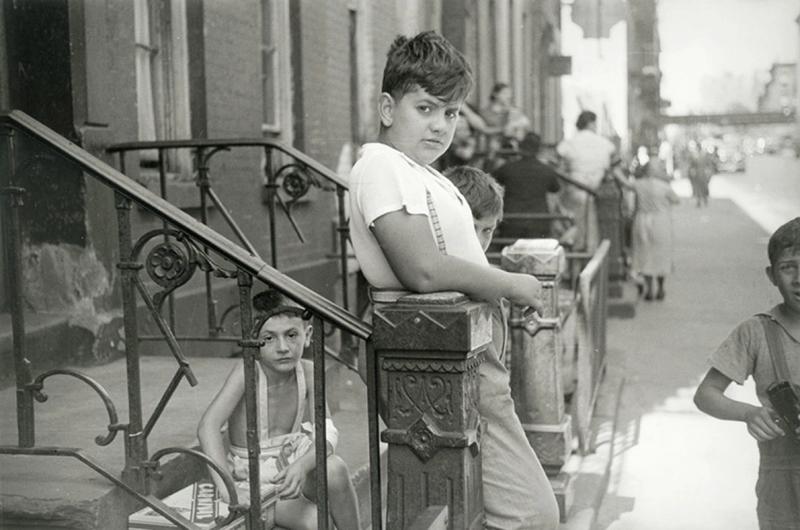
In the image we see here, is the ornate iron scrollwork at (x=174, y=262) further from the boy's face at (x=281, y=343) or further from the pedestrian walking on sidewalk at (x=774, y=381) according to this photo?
the pedestrian walking on sidewalk at (x=774, y=381)

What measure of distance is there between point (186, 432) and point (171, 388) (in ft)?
3.05

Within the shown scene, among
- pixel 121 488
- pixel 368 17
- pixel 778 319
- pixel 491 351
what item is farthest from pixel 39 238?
pixel 368 17

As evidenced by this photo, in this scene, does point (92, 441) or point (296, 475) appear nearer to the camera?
point (296, 475)

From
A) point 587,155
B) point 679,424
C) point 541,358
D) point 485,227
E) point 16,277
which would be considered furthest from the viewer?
point 587,155

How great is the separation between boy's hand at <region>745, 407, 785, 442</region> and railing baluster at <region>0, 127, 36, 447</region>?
2182 mm

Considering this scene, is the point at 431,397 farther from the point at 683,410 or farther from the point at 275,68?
the point at 275,68

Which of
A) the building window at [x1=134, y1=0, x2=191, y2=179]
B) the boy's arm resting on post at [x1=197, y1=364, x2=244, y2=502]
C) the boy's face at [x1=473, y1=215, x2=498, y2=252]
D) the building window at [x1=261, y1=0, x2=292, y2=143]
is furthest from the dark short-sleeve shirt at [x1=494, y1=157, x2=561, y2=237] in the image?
the boy's face at [x1=473, y1=215, x2=498, y2=252]

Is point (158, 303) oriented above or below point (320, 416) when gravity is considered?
above

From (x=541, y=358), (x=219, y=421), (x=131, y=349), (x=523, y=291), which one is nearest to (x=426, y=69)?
(x=523, y=291)

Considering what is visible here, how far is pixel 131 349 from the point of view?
3211 millimetres

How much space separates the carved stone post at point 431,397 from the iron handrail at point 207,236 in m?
0.11

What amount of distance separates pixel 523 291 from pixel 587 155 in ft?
34.8

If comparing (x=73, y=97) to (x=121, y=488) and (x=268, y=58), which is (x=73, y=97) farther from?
(x=268, y=58)

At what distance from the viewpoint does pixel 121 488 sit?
333cm
